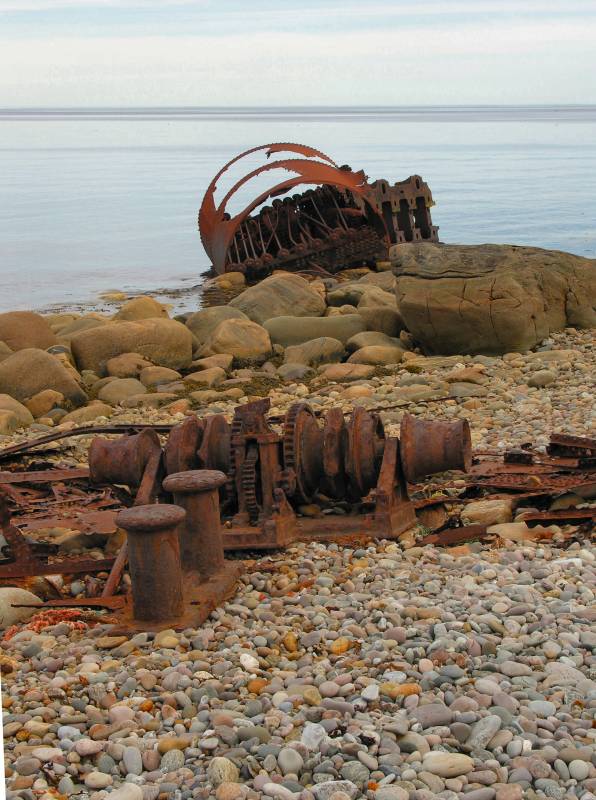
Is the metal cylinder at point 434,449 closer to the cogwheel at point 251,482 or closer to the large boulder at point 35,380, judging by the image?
the cogwheel at point 251,482

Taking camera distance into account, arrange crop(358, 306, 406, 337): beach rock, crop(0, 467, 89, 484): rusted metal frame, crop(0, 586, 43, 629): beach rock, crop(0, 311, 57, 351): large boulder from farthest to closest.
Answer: crop(0, 311, 57, 351): large boulder < crop(358, 306, 406, 337): beach rock < crop(0, 467, 89, 484): rusted metal frame < crop(0, 586, 43, 629): beach rock

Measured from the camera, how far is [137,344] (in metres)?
12.0

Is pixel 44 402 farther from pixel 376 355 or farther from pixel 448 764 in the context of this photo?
pixel 448 764

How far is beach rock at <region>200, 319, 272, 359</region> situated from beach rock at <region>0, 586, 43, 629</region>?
7.07 m

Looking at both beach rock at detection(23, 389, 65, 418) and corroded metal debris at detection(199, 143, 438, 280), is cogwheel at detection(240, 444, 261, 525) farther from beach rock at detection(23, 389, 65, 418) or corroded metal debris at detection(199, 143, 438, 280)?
corroded metal debris at detection(199, 143, 438, 280)

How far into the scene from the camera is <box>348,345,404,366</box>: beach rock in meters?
11.0

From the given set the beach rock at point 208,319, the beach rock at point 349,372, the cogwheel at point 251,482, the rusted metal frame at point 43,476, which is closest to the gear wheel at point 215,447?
the cogwheel at point 251,482

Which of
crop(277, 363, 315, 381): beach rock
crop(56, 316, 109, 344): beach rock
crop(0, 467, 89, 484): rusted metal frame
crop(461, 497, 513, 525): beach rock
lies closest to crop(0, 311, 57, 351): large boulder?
crop(56, 316, 109, 344): beach rock

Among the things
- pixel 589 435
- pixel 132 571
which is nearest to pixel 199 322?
pixel 589 435

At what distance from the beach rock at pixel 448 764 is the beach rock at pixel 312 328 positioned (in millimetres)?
9118

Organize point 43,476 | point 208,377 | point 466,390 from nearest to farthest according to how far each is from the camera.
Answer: point 43,476 → point 466,390 → point 208,377

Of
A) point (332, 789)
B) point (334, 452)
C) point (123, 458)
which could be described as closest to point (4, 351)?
point (123, 458)

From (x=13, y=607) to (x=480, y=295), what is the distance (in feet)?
23.2

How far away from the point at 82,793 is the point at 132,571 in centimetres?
138
